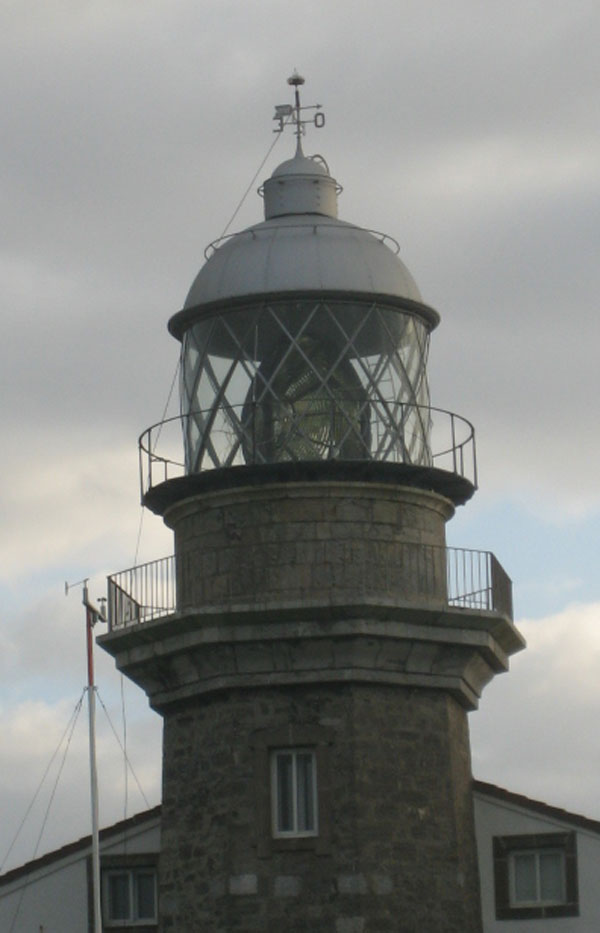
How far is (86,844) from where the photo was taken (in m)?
35.8

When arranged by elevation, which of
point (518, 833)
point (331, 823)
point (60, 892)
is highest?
point (518, 833)

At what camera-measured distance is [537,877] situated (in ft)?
113

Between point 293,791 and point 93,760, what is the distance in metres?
3.12

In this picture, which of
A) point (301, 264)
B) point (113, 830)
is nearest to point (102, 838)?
point (113, 830)

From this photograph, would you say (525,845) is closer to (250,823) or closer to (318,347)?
(250,823)

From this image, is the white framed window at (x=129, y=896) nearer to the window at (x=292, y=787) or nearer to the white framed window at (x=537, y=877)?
the window at (x=292, y=787)

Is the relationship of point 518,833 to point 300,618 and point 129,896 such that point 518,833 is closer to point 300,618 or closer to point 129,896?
point 300,618

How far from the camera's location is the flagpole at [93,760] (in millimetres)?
34188

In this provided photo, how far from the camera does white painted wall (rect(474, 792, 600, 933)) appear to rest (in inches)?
1342

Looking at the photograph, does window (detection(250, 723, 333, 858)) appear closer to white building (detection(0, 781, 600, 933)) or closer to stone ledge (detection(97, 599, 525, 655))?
stone ledge (detection(97, 599, 525, 655))

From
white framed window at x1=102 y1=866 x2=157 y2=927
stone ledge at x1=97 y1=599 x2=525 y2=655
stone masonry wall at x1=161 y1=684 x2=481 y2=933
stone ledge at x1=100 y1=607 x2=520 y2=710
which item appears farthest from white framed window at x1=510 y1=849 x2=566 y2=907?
white framed window at x1=102 y1=866 x2=157 y2=927

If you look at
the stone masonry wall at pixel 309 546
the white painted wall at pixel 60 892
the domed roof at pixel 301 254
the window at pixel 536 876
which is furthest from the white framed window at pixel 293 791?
the domed roof at pixel 301 254

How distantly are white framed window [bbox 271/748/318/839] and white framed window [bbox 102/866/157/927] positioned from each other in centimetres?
363

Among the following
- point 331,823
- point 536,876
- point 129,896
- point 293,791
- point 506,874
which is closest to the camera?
point 331,823
